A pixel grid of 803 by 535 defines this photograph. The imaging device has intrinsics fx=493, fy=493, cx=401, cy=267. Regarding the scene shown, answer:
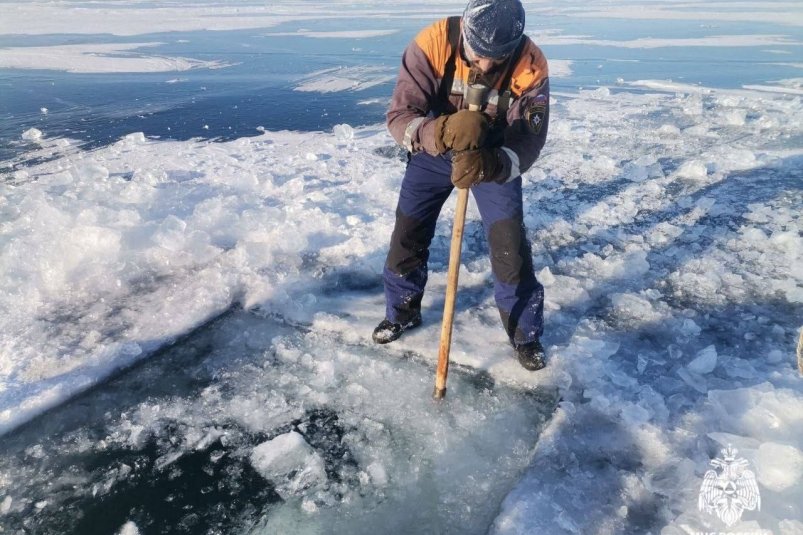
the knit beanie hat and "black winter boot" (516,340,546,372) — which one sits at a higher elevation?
the knit beanie hat

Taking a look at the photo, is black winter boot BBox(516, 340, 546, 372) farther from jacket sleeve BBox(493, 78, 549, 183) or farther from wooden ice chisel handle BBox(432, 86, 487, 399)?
jacket sleeve BBox(493, 78, 549, 183)

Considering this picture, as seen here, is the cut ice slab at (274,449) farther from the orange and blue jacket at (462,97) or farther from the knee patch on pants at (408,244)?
the orange and blue jacket at (462,97)

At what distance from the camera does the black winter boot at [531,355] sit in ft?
7.90

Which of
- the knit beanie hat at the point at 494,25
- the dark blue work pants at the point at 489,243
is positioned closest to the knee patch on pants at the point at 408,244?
the dark blue work pants at the point at 489,243

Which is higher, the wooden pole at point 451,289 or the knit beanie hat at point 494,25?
the knit beanie hat at point 494,25

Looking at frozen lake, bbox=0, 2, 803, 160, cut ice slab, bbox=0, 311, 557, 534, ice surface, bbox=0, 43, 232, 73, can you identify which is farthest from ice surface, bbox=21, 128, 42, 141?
cut ice slab, bbox=0, 311, 557, 534

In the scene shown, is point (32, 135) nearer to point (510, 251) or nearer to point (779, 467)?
point (510, 251)

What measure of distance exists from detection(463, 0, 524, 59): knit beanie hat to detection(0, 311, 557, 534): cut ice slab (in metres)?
1.48

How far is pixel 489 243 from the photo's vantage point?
2482mm

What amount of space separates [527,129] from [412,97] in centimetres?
54

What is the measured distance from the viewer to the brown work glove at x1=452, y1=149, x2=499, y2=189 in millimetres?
1915

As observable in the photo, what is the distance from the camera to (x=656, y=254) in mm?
3461

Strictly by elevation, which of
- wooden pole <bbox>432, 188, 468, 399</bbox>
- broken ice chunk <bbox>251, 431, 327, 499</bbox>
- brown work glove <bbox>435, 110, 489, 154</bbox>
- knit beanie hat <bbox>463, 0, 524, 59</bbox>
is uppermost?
knit beanie hat <bbox>463, 0, 524, 59</bbox>

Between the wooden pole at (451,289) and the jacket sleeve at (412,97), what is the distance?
1.08 ft
